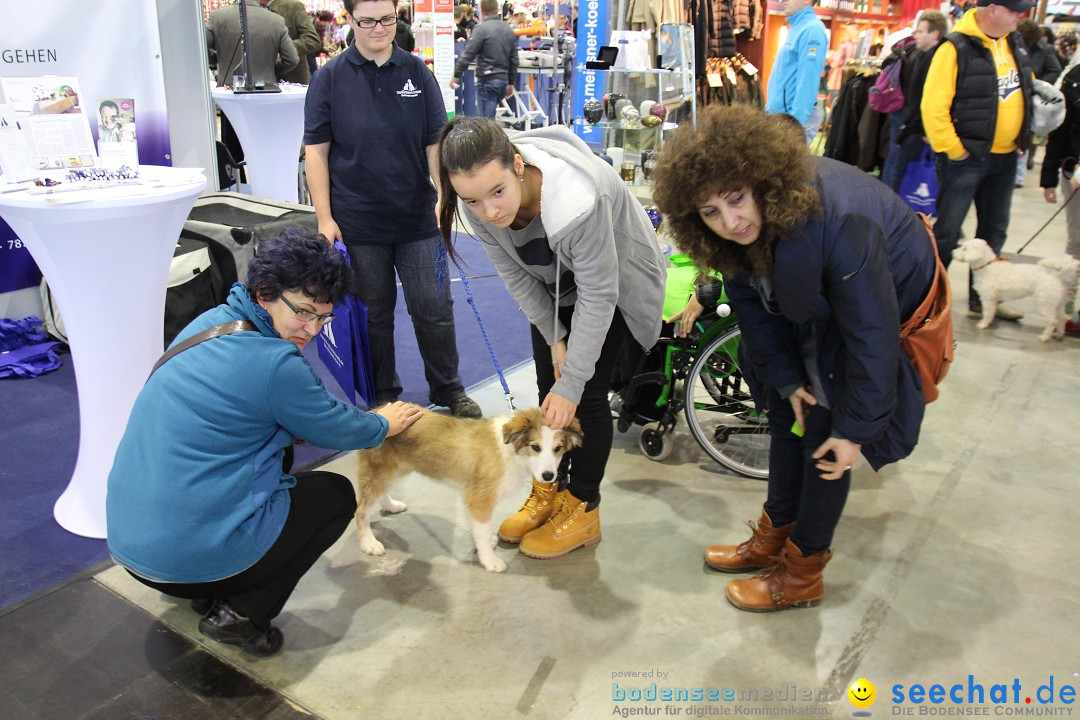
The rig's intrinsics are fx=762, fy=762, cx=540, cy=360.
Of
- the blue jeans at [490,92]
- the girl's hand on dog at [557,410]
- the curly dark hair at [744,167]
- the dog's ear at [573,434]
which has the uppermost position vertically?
the blue jeans at [490,92]

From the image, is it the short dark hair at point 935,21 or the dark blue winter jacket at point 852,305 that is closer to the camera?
the dark blue winter jacket at point 852,305

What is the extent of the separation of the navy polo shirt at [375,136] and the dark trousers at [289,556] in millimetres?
1283

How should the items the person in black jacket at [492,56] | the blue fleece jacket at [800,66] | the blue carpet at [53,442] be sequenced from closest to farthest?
the blue carpet at [53,442], the blue fleece jacket at [800,66], the person in black jacket at [492,56]

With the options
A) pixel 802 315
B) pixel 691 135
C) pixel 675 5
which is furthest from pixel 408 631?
pixel 675 5

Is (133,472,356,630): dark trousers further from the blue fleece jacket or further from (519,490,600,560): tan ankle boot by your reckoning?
the blue fleece jacket

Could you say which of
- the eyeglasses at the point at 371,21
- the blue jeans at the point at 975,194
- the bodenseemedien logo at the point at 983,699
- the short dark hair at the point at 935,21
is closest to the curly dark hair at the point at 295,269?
the eyeglasses at the point at 371,21

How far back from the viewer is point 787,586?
2.40 m

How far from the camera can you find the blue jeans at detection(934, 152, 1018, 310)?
449 cm

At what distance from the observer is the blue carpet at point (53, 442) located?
8.30ft

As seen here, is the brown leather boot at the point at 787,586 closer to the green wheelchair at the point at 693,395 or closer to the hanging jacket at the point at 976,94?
the green wheelchair at the point at 693,395

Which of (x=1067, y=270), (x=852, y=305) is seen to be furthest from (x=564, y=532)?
(x=1067, y=270)

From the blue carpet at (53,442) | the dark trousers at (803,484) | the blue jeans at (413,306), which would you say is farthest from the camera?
the blue jeans at (413,306)

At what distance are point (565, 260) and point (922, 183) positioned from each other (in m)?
4.24

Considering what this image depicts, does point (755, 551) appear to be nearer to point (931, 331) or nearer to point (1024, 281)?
point (931, 331)
